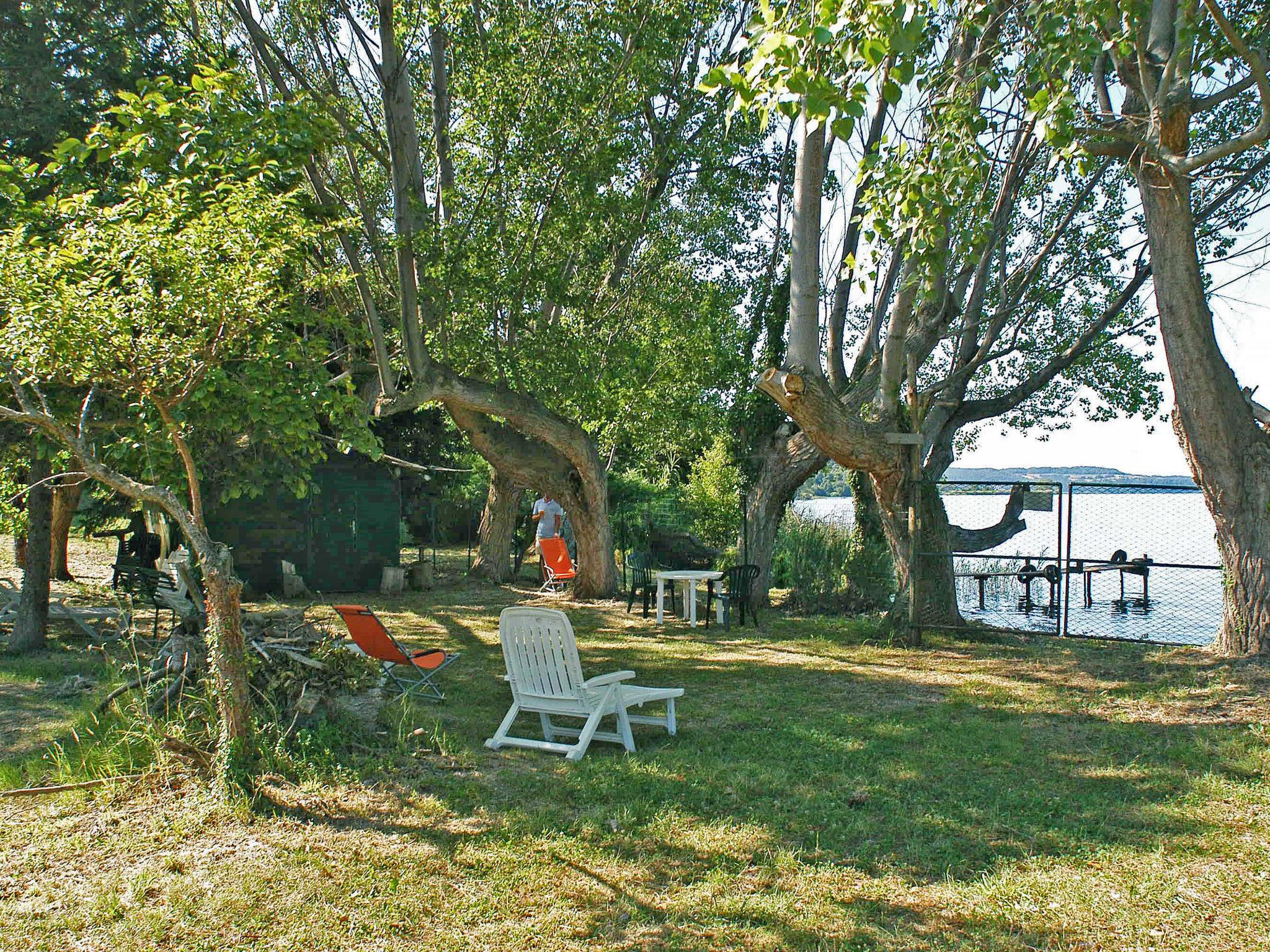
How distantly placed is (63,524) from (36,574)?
6951 mm

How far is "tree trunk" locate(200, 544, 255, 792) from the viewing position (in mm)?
4859

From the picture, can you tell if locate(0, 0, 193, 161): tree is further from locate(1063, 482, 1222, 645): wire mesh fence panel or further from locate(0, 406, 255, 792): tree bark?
locate(1063, 482, 1222, 645): wire mesh fence panel

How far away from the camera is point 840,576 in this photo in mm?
14109

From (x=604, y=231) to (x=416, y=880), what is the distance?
381 inches

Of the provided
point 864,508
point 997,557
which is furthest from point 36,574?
point 864,508

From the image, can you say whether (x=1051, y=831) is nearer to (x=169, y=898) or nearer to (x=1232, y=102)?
(x=169, y=898)

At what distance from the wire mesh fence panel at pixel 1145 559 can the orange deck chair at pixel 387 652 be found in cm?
672

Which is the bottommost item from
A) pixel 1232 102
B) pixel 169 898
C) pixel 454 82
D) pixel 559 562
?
pixel 169 898

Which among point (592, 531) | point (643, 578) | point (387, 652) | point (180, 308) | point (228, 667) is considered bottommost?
point (387, 652)

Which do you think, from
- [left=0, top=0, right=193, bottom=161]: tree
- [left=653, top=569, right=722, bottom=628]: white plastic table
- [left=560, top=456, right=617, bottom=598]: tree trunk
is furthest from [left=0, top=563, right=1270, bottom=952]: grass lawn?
[left=560, top=456, right=617, bottom=598]: tree trunk

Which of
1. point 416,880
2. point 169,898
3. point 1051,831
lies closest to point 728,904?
point 416,880

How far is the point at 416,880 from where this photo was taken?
4.04 meters

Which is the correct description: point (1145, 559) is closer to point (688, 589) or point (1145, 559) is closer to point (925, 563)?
point (925, 563)

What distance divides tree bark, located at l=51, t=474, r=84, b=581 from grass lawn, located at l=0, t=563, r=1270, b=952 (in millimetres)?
8108
